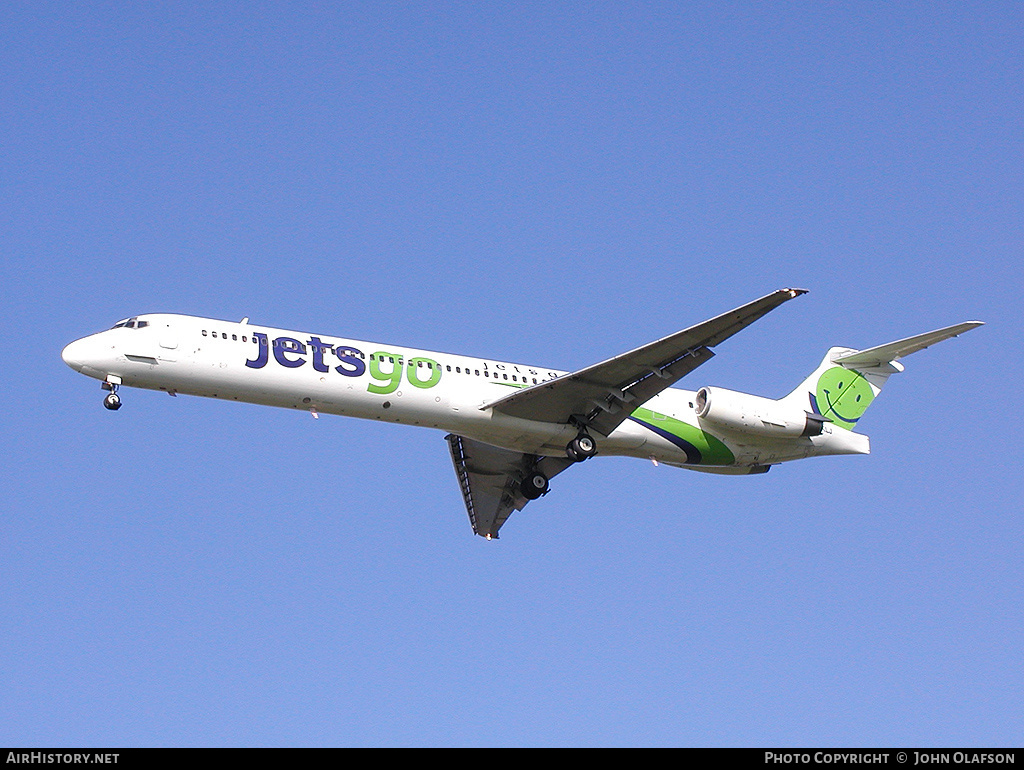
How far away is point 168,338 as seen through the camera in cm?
2341

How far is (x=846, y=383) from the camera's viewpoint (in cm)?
2916

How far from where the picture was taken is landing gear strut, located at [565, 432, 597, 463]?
2581 cm

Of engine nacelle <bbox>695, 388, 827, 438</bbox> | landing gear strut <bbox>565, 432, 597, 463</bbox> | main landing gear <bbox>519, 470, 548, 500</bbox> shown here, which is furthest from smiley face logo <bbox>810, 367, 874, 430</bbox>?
main landing gear <bbox>519, 470, 548, 500</bbox>

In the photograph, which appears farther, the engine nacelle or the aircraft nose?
the engine nacelle

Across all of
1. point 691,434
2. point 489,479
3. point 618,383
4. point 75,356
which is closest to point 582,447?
point 618,383

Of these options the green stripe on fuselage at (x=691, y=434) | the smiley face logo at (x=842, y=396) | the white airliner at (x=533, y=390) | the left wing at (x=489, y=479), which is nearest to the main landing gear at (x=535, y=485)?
the white airliner at (x=533, y=390)

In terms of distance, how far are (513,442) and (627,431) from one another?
267 centimetres

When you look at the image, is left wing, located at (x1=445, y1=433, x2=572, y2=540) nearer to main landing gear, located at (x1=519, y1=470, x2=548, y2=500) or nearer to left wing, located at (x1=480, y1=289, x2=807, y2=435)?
main landing gear, located at (x1=519, y1=470, x2=548, y2=500)

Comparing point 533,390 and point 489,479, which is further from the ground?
point 533,390

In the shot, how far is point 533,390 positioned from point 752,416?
552 centimetres

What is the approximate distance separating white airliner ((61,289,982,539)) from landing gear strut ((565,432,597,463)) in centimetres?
3

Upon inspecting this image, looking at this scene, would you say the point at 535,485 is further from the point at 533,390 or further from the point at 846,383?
the point at 846,383
